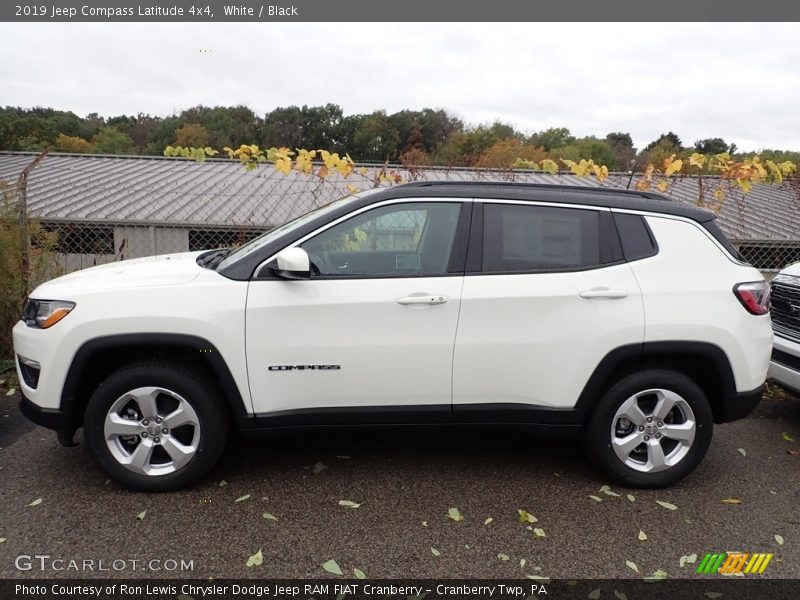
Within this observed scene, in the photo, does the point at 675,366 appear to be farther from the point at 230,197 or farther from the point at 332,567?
the point at 230,197

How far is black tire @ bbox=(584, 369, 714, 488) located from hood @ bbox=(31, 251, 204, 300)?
255 cm

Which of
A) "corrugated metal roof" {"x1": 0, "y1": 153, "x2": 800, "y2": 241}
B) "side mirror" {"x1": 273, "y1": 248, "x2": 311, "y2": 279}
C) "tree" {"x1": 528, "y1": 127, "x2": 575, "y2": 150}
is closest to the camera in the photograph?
"side mirror" {"x1": 273, "y1": 248, "x2": 311, "y2": 279}

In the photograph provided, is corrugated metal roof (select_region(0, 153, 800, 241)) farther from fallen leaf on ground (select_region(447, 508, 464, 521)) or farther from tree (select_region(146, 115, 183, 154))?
tree (select_region(146, 115, 183, 154))

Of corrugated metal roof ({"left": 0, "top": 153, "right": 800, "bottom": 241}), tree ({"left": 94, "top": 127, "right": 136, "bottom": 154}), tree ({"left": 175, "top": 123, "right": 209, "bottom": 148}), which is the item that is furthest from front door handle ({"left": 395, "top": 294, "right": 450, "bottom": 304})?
tree ({"left": 94, "top": 127, "right": 136, "bottom": 154})

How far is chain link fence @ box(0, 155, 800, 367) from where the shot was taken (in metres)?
6.00

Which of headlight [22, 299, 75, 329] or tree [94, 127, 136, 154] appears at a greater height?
tree [94, 127, 136, 154]

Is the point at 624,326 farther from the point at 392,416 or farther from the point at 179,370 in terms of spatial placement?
the point at 179,370

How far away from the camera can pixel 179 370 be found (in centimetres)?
335

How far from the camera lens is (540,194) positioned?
141 inches

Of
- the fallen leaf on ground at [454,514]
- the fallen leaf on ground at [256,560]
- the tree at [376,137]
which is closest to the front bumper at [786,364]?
the fallen leaf on ground at [454,514]

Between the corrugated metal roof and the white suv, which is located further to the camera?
the corrugated metal roof

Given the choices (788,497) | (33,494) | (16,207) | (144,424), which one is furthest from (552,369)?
(16,207)

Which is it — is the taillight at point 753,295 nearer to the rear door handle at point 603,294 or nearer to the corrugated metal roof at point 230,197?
the rear door handle at point 603,294

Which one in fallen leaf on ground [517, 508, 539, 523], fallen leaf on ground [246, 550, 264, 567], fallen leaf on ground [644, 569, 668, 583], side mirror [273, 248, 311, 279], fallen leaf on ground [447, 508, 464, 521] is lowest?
fallen leaf on ground [246, 550, 264, 567]
